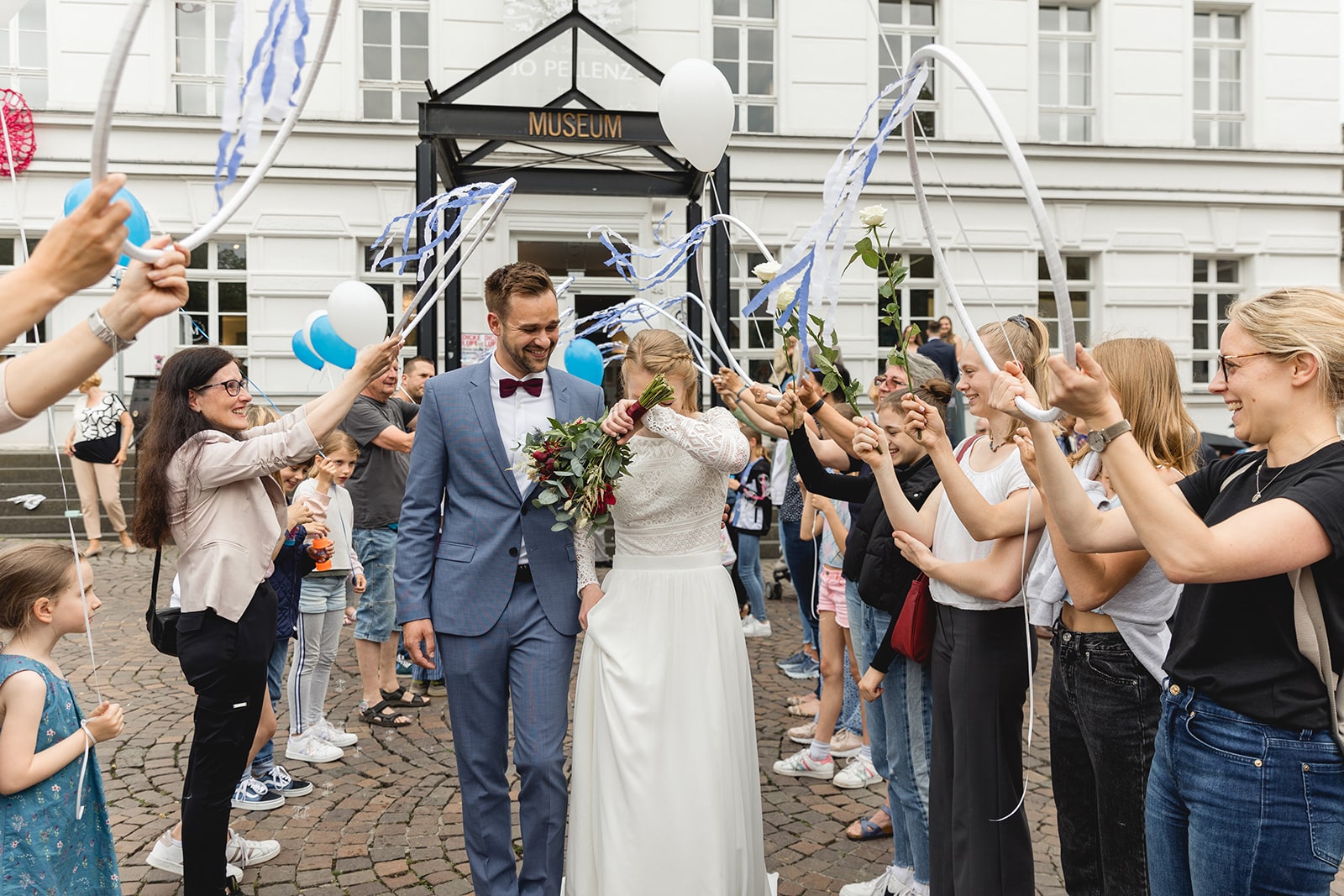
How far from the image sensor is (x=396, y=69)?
14.1 metres

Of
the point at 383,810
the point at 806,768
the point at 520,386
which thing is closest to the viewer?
the point at 520,386

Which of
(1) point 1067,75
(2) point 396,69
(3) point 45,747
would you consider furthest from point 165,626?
(1) point 1067,75

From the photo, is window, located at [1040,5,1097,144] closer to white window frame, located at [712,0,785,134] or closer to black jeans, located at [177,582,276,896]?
white window frame, located at [712,0,785,134]

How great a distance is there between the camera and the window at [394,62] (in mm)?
14023

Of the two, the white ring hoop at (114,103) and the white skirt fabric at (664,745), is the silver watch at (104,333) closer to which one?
the white ring hoop at (114,103)

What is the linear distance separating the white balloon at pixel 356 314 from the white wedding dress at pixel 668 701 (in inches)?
78.1

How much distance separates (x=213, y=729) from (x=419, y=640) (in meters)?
0.81

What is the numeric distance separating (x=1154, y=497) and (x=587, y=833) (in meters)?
2.22

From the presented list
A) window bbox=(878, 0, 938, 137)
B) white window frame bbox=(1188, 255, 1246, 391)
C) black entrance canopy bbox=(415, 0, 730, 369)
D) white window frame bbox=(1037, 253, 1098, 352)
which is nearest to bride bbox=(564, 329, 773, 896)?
black entrance canopy bbox=(415, 0, 730, 369)

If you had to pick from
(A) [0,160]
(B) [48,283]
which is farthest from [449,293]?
(A) [0,160]

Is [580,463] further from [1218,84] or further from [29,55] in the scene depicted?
[1218,84]

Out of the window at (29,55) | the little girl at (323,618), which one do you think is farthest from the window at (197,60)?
the little girl at (323,618)

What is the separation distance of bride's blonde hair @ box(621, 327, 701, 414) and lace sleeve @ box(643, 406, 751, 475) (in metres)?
0.18

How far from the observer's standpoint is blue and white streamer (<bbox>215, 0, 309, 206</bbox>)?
1654 mm
